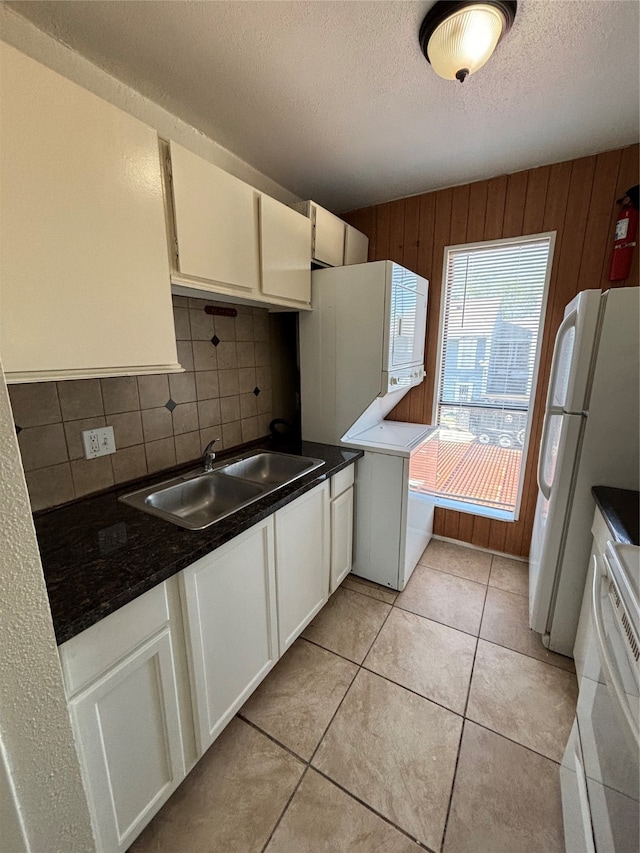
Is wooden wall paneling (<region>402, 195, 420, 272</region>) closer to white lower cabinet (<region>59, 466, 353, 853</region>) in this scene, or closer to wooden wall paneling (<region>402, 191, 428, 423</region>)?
wooden wall paneling (<region>402, 191, 428, 423</region>)

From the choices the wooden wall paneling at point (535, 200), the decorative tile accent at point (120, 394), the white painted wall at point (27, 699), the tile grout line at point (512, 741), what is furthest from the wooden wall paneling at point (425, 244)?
the white painted wall at point (27, 699)

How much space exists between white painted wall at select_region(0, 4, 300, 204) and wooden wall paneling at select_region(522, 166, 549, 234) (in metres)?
1.59

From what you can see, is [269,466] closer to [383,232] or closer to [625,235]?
[383,232]

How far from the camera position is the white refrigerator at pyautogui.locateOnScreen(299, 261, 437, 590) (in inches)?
75.0

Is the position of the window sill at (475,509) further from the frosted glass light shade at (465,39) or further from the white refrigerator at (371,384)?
Result: the frosted glass light shade at (465,39)

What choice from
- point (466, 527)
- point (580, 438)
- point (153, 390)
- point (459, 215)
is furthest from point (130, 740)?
point (459, 215)

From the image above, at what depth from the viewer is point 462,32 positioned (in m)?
1.08

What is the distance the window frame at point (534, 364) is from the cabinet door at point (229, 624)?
1.52 meters

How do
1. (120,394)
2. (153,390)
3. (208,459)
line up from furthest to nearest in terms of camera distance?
(208,459), (153,390), (120,394)

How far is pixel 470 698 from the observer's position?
149 centimetres

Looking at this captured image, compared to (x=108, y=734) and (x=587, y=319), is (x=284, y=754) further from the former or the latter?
(x=587, y=319)

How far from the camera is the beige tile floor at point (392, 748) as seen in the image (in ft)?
3.53

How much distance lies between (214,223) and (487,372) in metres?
1.87

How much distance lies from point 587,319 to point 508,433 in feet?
3.44
